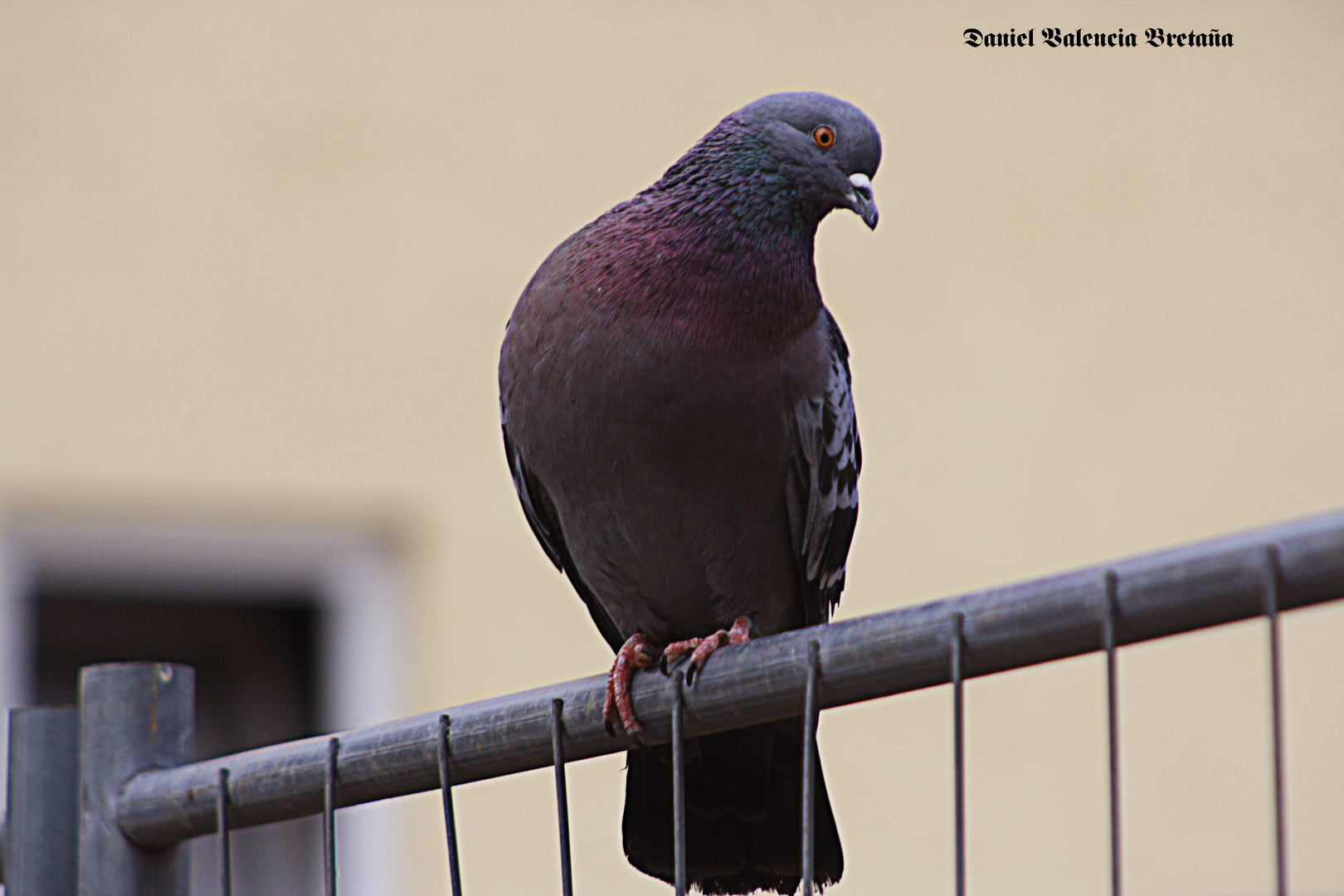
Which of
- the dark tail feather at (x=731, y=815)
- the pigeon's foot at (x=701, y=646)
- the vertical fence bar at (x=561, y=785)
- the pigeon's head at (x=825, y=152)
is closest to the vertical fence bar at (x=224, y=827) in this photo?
the vertical fence bar at (x=561, y=785)

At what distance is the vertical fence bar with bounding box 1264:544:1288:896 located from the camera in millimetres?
948

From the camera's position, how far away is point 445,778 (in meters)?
1.55

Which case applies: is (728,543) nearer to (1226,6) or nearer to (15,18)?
(15,18)

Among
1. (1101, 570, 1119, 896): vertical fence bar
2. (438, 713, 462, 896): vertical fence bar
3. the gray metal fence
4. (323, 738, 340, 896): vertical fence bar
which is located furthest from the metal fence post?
(1101, 570, 1119, 896): vertical fence bar

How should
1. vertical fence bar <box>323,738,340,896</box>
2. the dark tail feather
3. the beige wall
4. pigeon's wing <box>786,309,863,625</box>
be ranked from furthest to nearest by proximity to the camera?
the beige wall → pigeon's wing <box>786,309,863,625</box> → the dark tail feather → vertical fence bar <box>323,738,340,896</box>

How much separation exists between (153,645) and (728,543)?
3131 mm

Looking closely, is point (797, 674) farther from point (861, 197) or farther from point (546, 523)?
point (546, 523)

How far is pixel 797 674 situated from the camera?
1.36 m

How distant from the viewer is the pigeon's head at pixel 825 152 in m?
2.55

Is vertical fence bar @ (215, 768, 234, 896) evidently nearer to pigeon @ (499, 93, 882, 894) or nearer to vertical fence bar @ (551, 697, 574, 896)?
vertical fence bar @ (551, 697, 574, 896)

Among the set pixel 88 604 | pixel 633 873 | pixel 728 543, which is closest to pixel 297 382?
pixel 88 604

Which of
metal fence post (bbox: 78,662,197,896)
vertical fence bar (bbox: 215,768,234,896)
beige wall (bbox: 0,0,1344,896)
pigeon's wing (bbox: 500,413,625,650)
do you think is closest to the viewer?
vertical fence bar (bbox: 215,768,234,896)

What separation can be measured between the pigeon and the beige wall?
2.34 metres

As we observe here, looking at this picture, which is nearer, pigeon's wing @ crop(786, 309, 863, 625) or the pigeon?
the pigeon
